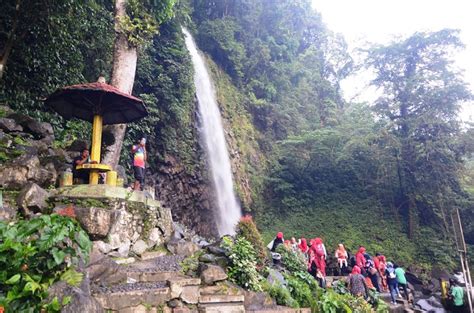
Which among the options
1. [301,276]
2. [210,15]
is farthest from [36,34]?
[210,15]

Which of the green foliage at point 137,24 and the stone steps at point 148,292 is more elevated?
the green foliage at point 137,24

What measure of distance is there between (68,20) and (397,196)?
59.6 ft

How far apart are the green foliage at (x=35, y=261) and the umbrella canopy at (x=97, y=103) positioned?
11.0 ft

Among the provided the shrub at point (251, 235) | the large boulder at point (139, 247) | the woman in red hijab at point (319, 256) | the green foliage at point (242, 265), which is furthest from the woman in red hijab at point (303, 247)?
the large boulder at point (139, 247)

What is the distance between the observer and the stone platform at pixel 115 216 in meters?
4.92

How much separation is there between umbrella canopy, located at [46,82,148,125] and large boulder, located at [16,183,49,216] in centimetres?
192

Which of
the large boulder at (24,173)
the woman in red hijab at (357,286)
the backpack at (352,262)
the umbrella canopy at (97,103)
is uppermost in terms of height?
the umbrella canopy at (97,103)

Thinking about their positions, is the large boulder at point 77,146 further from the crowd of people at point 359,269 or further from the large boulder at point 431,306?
the large boulder at point 431,306

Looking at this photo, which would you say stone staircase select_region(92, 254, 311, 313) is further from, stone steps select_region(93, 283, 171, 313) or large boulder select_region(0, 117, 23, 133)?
large boulder select_region(0, 117, 23, 133)

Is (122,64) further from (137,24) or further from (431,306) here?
(431,306)

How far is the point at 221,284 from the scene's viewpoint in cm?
483

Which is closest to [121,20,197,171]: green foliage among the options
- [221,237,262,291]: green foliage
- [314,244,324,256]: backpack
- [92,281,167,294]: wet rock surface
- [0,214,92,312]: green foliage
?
[314,244,324,256]: backpack

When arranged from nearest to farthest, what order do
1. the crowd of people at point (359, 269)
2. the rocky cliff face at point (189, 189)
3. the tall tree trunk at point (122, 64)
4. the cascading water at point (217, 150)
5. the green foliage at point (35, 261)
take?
the green foliage at point (35, 261) → the tall tree trunk at point (122, 64) → the crowd of people at point (359, 269) → the rocky cliff face at point (189, 189) → the cascading water at point (217, 150)

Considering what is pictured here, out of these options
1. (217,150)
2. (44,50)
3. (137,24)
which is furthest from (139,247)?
(217,150)
